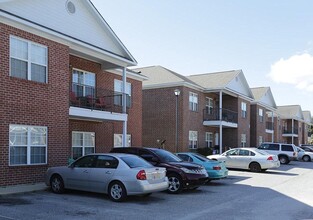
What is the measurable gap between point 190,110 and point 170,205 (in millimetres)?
19777

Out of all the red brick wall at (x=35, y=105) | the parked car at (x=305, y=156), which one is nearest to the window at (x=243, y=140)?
the parked car at (x=305, y=156)

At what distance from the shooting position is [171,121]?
29.2 meters

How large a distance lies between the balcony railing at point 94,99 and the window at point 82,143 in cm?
178

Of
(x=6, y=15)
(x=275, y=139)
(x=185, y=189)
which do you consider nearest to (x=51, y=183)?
(x=185, y=189)

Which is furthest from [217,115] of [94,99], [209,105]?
[94,99]

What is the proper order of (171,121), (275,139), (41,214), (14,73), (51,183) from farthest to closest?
(275,139) → (171,121) → (14,73) → (51,183) → (41,214)

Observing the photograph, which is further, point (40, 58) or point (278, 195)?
point (40, 58)

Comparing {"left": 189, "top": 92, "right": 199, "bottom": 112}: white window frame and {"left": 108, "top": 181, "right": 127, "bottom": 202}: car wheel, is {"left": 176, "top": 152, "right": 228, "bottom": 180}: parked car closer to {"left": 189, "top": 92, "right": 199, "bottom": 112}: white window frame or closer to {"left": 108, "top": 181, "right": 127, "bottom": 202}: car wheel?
{"left": 108, "top": 181, "right": 127, "bottom": 202}: car wheel

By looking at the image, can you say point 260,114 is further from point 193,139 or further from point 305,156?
point 193,139

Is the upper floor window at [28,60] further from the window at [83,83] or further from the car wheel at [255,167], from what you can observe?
the car wheel at [255,167]

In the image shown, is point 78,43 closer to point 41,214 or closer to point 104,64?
point 104,64

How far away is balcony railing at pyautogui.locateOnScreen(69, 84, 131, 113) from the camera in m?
17.5

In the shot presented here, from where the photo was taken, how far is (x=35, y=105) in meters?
14.3

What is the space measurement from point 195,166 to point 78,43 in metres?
7.39
